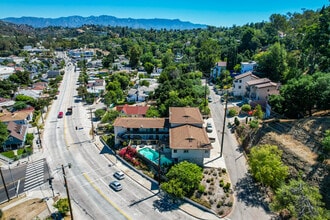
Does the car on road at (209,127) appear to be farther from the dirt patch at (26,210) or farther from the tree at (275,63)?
the dirt patch at (26,210)

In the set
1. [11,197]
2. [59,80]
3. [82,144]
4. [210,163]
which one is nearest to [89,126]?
[82,144]

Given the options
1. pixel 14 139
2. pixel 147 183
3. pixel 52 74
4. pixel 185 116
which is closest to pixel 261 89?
A: pixel 185 116

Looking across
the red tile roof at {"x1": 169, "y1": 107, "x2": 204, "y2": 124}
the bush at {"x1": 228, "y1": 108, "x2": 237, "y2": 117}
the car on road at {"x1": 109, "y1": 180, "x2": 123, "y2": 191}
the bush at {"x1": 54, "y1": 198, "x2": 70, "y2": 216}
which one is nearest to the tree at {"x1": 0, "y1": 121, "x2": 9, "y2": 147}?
the bush at {"x1": 54, "y1": 198, "x2": 70, "y2": 216}

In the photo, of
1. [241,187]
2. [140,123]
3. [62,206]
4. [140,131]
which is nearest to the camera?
[62,206]

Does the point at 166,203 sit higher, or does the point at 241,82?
the point at 241,82

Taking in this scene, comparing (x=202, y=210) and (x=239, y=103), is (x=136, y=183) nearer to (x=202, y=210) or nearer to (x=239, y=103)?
(x=202, y=210)

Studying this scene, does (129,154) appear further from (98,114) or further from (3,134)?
(3,134)
